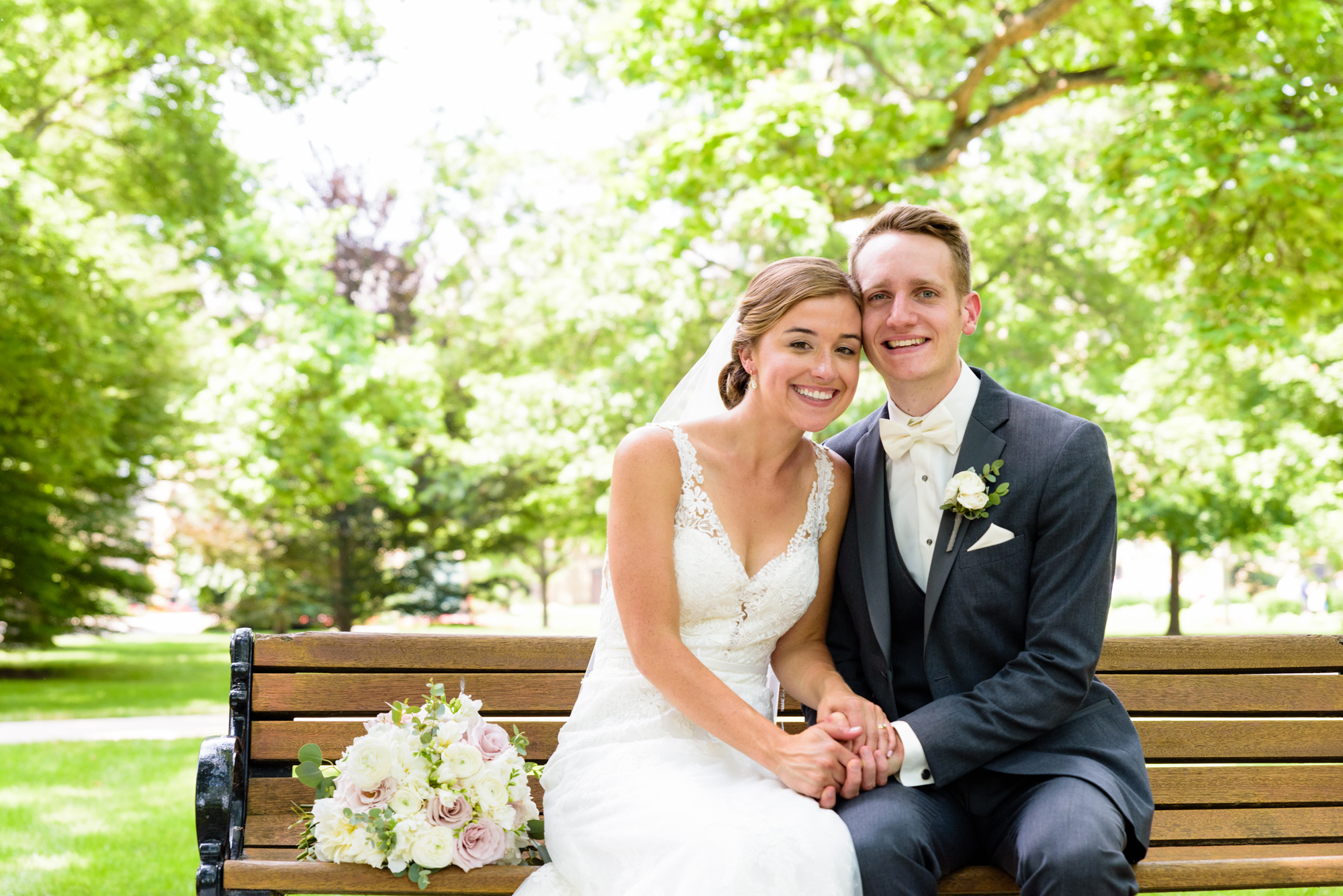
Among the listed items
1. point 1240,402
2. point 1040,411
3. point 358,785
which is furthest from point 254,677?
point 1240,402

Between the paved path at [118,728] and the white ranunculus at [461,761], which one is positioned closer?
the white ranunculus at [461,761]

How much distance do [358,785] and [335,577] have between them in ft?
59.1

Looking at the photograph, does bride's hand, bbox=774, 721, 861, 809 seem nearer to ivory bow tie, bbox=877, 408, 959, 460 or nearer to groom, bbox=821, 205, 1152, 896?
groom, bbox=821, 205, 1152, 896

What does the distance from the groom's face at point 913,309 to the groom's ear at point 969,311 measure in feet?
0.18

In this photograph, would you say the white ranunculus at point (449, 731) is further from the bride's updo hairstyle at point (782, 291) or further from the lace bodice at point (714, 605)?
the bride's updo hairstyle at point (782, 291)

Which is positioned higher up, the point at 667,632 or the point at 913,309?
the point at 913,309

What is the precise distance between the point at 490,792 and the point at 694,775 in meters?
0.55

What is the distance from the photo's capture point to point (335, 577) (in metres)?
20.0

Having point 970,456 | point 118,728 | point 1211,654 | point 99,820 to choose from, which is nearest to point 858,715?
point 970,456

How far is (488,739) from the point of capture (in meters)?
3.03

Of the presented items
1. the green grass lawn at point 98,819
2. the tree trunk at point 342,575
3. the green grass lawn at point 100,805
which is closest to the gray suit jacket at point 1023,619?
the green grass lawn at point 100,805

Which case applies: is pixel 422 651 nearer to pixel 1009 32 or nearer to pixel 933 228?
pixel 933 228

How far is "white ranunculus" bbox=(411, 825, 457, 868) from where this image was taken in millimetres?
2777

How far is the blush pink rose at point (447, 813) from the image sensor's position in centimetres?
284
